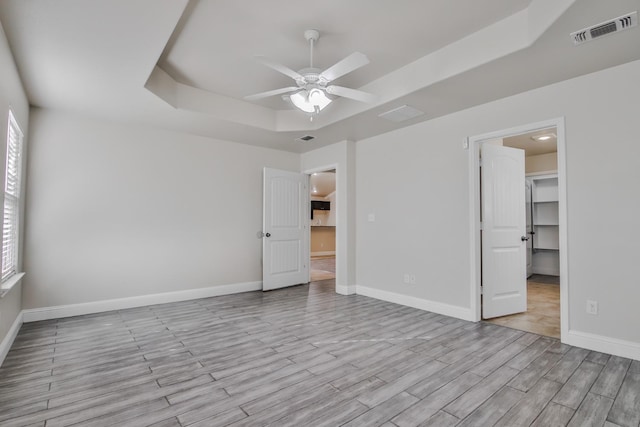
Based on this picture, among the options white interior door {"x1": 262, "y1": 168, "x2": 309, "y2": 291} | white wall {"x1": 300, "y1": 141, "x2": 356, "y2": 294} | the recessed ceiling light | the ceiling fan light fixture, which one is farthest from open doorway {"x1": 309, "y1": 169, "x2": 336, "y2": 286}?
the ceiling fan light fixture

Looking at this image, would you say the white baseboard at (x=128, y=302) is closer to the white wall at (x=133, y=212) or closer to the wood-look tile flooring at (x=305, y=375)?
the white wall at (x=133, y=212)

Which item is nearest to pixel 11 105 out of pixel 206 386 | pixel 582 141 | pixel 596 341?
pixel 206 386

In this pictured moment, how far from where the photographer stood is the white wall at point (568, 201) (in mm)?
2736

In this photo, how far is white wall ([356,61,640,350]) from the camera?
2.74 metres

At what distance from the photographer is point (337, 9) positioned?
2.53 meters

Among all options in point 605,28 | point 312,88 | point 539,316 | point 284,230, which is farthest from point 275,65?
point 539,316

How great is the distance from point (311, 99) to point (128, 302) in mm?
3626

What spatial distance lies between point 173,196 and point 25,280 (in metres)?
1.91

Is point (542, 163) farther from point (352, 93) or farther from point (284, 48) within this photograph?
point (284, 48)

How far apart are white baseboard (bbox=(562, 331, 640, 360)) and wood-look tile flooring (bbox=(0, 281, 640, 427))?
3.1 inches

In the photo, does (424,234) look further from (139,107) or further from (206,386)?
(139,107)

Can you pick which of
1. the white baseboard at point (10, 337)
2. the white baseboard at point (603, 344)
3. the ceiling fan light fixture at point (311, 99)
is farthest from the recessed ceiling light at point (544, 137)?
the white baseboard at point (10, 337)

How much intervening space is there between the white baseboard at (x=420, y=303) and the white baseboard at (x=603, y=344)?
944 mm

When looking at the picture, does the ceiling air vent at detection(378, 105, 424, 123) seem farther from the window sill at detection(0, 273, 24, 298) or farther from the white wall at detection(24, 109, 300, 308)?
the window sill at detection(0, 273, 24, 298)
